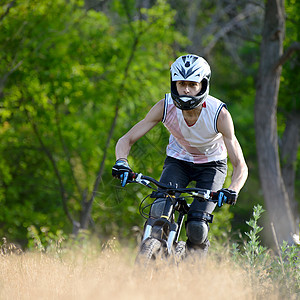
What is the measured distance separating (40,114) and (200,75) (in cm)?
752

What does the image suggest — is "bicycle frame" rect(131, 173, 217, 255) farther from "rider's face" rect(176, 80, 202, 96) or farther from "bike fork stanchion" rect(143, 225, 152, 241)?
"rider's face" rect(176, 80, 202, 96)

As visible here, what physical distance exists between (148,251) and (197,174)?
1.20 metres

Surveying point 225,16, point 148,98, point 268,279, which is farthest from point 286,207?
point 225,16

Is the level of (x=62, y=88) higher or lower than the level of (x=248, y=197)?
higher

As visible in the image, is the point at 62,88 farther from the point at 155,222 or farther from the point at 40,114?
the point at 155,222

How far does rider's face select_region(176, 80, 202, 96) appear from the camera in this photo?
439 centimetres

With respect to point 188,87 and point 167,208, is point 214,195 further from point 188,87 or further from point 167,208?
point 188,87

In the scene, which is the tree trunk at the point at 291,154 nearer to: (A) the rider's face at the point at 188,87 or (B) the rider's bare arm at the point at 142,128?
(B) the rider's bare arm at the point at 142,128

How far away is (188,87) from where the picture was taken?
4391 millimetres

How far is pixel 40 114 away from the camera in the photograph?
11336 millimetres

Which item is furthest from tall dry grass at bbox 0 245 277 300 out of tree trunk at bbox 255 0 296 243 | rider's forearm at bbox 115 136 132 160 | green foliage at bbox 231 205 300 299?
tree trunk at bbox 255 0 296 243

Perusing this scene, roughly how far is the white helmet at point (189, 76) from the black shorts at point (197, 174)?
65cm

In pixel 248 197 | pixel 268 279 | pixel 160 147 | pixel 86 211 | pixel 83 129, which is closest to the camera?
pixel 268 279

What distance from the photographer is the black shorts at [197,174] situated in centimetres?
463
